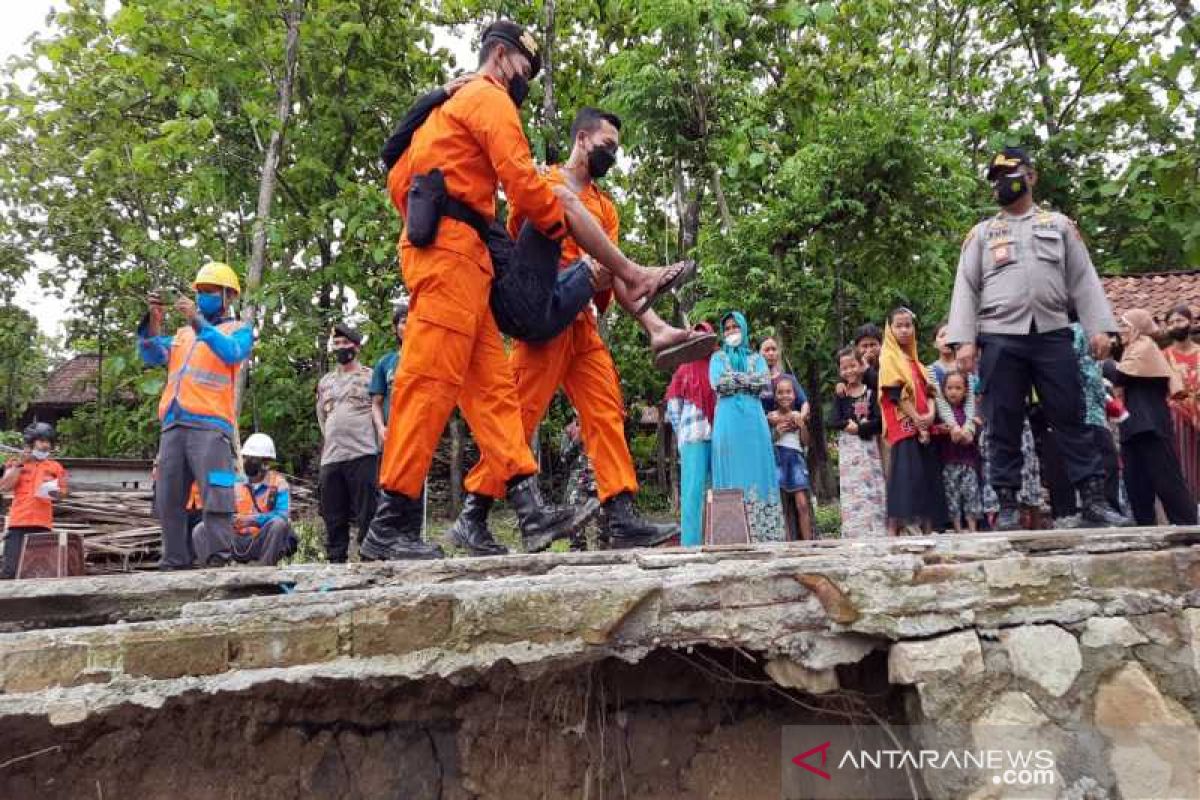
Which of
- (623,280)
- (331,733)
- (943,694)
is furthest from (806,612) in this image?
(623,280)

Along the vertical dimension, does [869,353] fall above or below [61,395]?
below

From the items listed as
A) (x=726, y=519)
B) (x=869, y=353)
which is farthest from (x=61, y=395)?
(x=726, y=519)

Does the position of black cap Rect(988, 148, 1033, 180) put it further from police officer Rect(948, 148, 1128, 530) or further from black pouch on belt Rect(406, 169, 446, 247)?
black pouch on belt Rect(406, 169, 446, 247)

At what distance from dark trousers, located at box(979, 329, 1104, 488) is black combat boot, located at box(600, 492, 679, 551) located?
5.60 feet

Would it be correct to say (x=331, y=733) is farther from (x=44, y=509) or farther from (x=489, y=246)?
(x=44, y=509)

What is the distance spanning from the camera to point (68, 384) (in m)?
21.5

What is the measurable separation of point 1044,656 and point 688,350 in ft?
5.60

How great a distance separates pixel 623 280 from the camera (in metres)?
3.24

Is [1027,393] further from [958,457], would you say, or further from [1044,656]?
[1044,656]

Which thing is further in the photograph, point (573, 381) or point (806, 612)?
point (573, 381)

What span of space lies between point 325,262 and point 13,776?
11.0 meters

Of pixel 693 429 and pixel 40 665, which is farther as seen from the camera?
pixel 693 429

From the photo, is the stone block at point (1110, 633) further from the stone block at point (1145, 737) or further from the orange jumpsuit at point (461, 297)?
the orange jumpsuit at point (461, 297)

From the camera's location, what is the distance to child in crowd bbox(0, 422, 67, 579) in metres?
6.83
